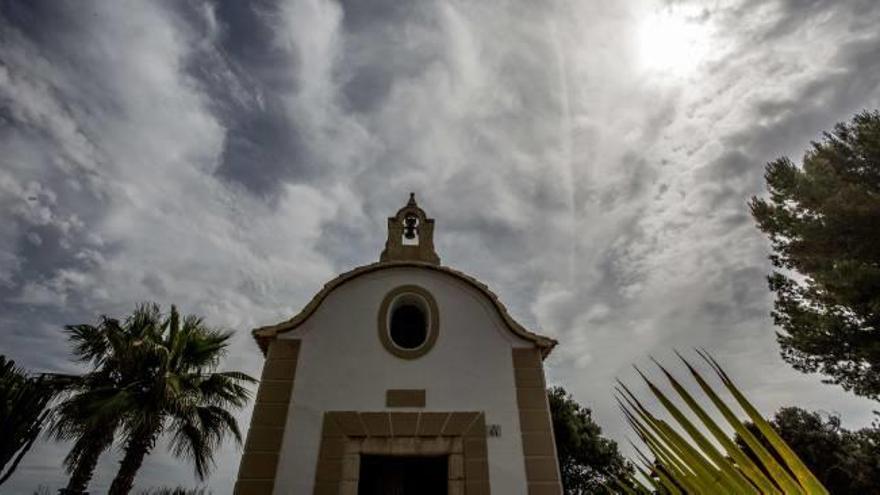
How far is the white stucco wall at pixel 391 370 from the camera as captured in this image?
6.93 metres

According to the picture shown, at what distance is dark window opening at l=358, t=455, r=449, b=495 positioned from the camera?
876cm

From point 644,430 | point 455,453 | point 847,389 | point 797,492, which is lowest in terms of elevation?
point 797,492

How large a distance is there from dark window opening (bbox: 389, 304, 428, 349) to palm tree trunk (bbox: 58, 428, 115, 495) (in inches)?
246

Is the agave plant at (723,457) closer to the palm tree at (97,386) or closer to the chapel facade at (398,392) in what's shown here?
the chapel facade at (398,392)

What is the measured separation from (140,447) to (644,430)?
11.2 meters

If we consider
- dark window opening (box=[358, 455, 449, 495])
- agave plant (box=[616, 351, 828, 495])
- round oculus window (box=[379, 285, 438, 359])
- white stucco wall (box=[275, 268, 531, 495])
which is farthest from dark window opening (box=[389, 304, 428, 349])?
agave plant (box=[616, 351, 828, 495])

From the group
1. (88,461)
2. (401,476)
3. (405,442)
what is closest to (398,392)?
(405,442)

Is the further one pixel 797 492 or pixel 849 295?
pixel 849 295

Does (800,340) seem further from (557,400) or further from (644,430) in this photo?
(644,430)

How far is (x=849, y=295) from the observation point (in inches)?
370

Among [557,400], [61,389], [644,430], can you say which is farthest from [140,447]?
[557,400]

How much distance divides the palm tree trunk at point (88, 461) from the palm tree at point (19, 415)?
3.36 m

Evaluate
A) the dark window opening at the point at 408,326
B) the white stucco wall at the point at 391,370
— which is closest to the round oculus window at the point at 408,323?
the dark window opening at the point at 408,326

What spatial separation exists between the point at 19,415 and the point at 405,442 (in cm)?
533
